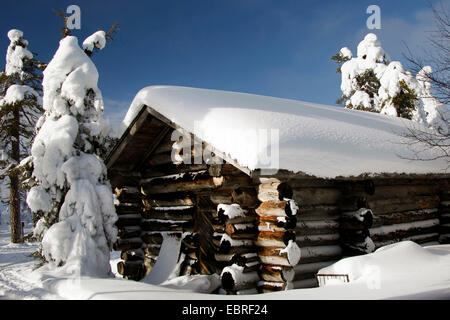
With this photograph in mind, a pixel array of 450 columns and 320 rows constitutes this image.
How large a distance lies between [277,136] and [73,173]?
454 centimetres

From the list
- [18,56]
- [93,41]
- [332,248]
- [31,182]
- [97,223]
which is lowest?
[332,248]

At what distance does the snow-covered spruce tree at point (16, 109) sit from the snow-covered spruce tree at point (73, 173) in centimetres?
1283

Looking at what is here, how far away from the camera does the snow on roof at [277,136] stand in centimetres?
576

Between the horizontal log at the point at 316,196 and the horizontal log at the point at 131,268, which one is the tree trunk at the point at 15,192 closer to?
the horizontal log at the point at 131,268

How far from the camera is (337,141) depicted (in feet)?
23.9

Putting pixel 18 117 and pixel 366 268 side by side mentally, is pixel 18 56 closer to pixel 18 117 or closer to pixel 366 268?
pixel 18 117

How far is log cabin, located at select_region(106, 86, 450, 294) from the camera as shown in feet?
19.7

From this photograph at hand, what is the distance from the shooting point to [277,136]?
20.2 feet

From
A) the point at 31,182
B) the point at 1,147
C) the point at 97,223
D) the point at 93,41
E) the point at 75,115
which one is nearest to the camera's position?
the point at 97,223

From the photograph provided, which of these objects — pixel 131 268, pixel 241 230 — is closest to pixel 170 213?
pixel 131 268

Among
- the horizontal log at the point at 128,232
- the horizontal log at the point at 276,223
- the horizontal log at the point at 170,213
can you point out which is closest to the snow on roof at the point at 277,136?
the horizontal log at the point at 276,223

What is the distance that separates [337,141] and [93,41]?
684 cm

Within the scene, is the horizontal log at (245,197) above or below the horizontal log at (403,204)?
above

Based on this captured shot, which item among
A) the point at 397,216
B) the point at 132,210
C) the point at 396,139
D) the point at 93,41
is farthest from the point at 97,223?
the point at 396,139
